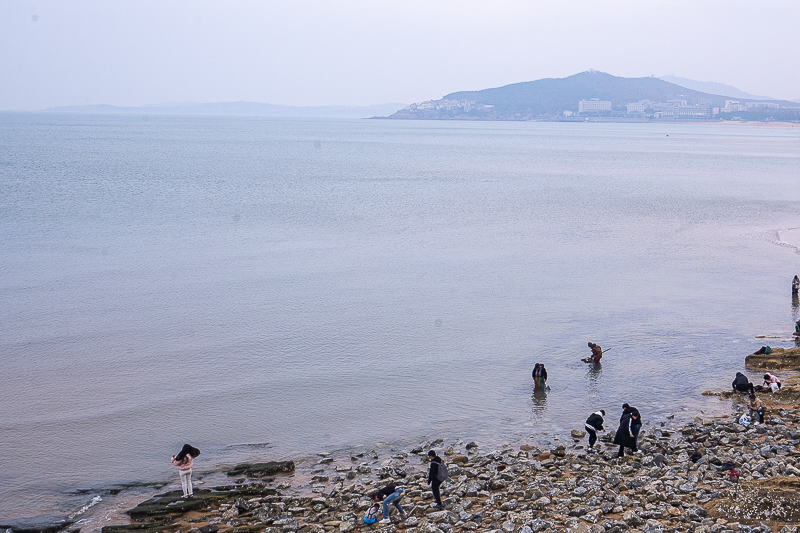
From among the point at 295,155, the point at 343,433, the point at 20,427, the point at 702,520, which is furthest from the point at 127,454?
the point at 295,155

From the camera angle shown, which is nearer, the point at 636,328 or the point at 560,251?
the point at 636,328

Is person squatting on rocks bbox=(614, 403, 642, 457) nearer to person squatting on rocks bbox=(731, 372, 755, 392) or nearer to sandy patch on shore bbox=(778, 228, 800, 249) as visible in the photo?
person squatting on rocks bbox=(731, 372, 755, 392)

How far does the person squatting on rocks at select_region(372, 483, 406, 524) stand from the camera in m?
13.1

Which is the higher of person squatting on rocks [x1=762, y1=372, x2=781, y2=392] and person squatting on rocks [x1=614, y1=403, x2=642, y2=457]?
person squatting on rocks [x1=614, y1=403, x2=642, y2=457]

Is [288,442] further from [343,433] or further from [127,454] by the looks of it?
[127,454]

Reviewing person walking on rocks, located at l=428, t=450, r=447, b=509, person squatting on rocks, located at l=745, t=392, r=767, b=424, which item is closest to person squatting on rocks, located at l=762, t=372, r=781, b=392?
person squatting on rocks, located at l=745, t=392, r=767, b=424

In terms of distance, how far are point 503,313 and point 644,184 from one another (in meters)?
58.7

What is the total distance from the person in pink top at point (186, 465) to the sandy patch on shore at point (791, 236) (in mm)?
39001

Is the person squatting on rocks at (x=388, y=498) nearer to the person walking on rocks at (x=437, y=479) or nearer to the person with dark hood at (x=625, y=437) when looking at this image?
the person walking on rocks at (x=437, y=479)

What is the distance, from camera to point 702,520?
11883 millimetres

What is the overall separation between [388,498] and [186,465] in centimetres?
428

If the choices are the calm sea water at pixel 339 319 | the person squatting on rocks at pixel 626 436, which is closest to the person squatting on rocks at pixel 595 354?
the calm sea water at pixel 339 319

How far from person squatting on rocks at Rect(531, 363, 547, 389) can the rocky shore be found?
126 inches

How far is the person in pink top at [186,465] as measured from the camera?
14.6 m
